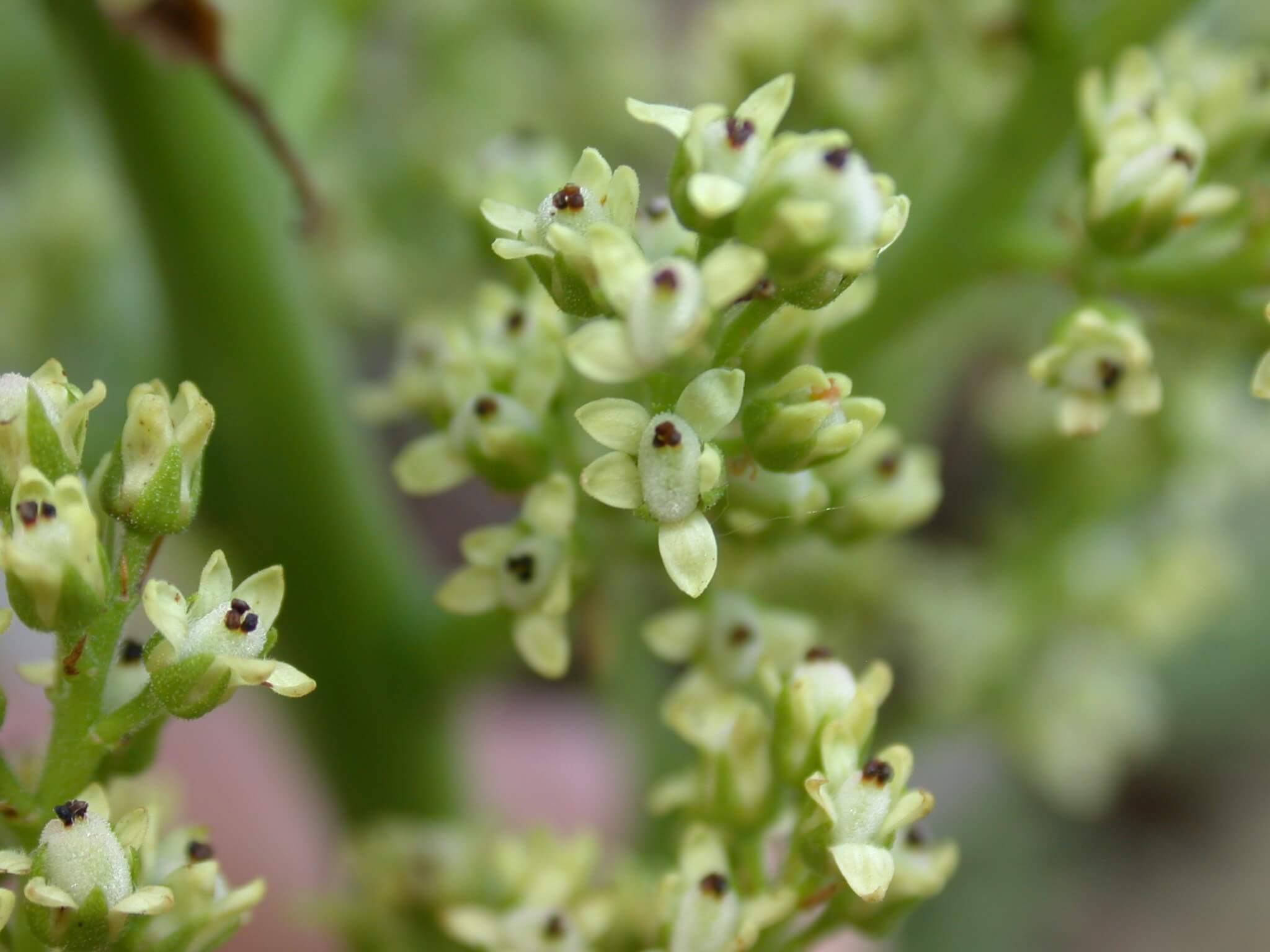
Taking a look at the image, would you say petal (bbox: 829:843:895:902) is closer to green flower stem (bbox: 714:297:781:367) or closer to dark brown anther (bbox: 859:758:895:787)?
dark brown anther (bbox: 859:758:895:787)

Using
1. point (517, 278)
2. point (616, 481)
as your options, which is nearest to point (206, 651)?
point (616, 481)

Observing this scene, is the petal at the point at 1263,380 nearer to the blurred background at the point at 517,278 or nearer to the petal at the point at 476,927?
the blurred background at the point at 517,278

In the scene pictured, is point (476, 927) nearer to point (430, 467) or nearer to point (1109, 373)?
point (430, 467)

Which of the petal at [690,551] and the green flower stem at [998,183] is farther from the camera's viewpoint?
the green flower stem at [998,183]

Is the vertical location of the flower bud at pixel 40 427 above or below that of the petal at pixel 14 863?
above

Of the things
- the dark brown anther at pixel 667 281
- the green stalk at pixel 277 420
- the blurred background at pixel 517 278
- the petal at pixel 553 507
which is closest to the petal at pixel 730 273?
the dark brown anther at pixel 667 281

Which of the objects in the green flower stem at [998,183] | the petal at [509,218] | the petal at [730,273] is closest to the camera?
the petal at [730,273]

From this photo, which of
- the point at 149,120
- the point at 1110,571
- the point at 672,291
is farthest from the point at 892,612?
the point at 672,291

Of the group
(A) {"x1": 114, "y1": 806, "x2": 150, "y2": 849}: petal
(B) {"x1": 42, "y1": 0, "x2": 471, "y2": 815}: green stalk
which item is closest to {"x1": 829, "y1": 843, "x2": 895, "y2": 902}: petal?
(A) {"x1": 114, "y1": 806, "x2": 150, "y2": 849}: petal
